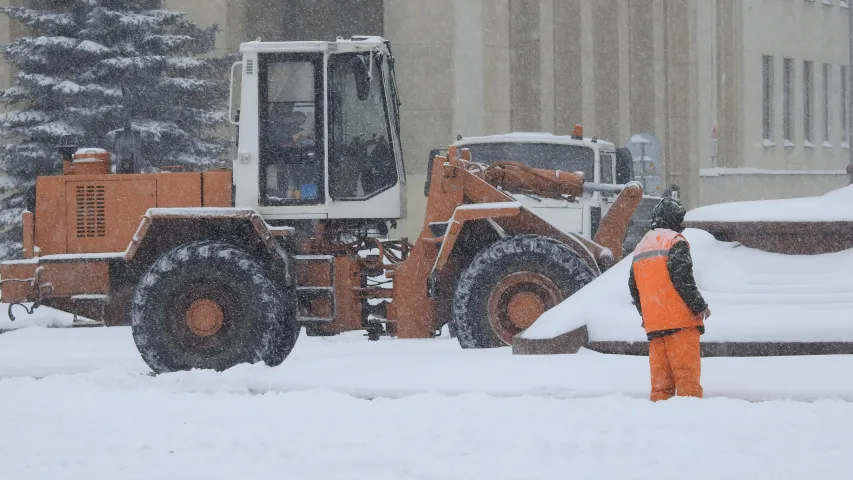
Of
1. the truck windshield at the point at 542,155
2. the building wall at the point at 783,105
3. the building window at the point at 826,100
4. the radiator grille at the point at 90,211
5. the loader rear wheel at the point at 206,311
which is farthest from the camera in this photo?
the building window at the point at 826,100

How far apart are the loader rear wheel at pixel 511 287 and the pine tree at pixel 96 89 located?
11497 millimetres

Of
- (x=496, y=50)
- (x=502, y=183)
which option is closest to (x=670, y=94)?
(x=496, y=50)

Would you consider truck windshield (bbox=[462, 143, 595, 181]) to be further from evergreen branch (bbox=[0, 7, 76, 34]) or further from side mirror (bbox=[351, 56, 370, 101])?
evergreen branch (bbox=[0, 7, 76, 34])

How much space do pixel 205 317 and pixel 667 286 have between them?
4459 millimetres

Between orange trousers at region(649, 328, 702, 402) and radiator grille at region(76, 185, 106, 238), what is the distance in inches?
224

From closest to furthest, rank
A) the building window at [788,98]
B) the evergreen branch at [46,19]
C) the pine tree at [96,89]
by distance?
the pine tree at [96,89] → the evergreen branch at [46,19] → the building window at [788,98]

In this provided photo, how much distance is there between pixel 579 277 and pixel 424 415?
3422mm

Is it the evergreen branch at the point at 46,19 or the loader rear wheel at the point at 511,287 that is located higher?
the evergreen branch at the point at 46,19

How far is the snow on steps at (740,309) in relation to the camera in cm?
966

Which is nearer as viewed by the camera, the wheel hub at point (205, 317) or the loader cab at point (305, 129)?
the wheel hub at point (205, 317)

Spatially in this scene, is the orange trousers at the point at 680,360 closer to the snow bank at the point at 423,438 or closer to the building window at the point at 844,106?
the snow bank at the point at 423,438

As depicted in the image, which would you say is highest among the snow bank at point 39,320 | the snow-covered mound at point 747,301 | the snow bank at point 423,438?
the snow-covered mound at point 747,301

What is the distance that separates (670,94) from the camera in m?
40.3

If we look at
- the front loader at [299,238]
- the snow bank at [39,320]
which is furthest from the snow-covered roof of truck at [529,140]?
the snow bank at [39,320]
